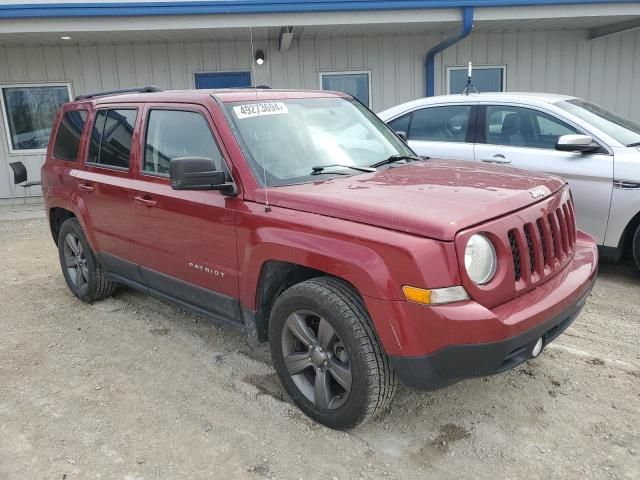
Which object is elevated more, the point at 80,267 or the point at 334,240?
the point at 334,240

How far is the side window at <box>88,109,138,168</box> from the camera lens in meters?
4.05

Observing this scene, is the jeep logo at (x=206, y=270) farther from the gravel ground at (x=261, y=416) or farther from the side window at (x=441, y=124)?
the side window at (x=441, y=124)

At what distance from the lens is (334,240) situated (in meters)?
2.66

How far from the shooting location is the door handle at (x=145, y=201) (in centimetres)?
374

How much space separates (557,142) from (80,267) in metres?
4.51

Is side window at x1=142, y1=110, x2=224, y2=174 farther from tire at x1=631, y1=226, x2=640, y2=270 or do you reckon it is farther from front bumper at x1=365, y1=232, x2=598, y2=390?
tire at x1=631, y1=226, x2=640, y2=270

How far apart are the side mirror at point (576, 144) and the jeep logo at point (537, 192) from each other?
2103mm

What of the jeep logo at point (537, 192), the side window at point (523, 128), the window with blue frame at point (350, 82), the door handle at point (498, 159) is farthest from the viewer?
the window with blue frame at point (350, 82)

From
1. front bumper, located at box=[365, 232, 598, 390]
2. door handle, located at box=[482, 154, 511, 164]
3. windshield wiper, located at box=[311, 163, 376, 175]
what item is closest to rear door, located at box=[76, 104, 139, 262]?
windshield wiper, located at box=[311, 163, 376, 175]

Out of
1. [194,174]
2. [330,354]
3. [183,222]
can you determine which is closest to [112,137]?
[183,222]

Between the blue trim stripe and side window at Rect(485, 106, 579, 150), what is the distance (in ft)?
13.2

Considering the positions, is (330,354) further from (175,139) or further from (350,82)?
(350,82)

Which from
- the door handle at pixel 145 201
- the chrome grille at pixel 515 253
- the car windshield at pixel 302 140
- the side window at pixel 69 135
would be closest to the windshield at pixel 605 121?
the car windshield at pixel 302 140

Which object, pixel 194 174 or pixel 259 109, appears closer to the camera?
pixel 194 174
